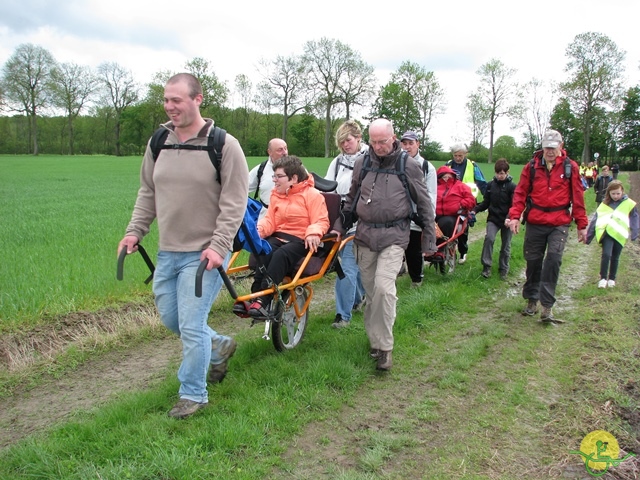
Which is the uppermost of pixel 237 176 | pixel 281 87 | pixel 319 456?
pixel 281 87

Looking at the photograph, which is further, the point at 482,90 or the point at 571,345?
the point at 482,90

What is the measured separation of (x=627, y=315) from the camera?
634cm

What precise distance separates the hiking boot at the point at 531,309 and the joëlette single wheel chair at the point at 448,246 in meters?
1.64

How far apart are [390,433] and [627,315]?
4247mm

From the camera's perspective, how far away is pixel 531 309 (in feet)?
21.7

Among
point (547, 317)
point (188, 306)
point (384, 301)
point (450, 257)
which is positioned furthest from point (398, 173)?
point (450, 257)

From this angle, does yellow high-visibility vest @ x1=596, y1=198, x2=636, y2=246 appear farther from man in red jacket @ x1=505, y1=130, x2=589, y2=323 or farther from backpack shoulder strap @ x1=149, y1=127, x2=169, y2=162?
backpack shoulder strap @ x1=149, y1=127, x2=169, y2=162

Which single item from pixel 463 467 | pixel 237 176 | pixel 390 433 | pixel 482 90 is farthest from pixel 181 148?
pixel 482 90

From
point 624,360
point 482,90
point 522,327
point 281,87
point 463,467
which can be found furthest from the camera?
point 482,90

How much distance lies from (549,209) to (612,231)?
2.61 meters

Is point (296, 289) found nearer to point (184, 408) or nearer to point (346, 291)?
point (346, 291)

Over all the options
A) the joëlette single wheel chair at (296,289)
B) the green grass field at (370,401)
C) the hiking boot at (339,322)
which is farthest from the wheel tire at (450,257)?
the joëlette single wheel chair at (296,289)

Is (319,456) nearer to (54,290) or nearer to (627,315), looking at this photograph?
(54,290)

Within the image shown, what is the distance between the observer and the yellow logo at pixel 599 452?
10.7 ft
